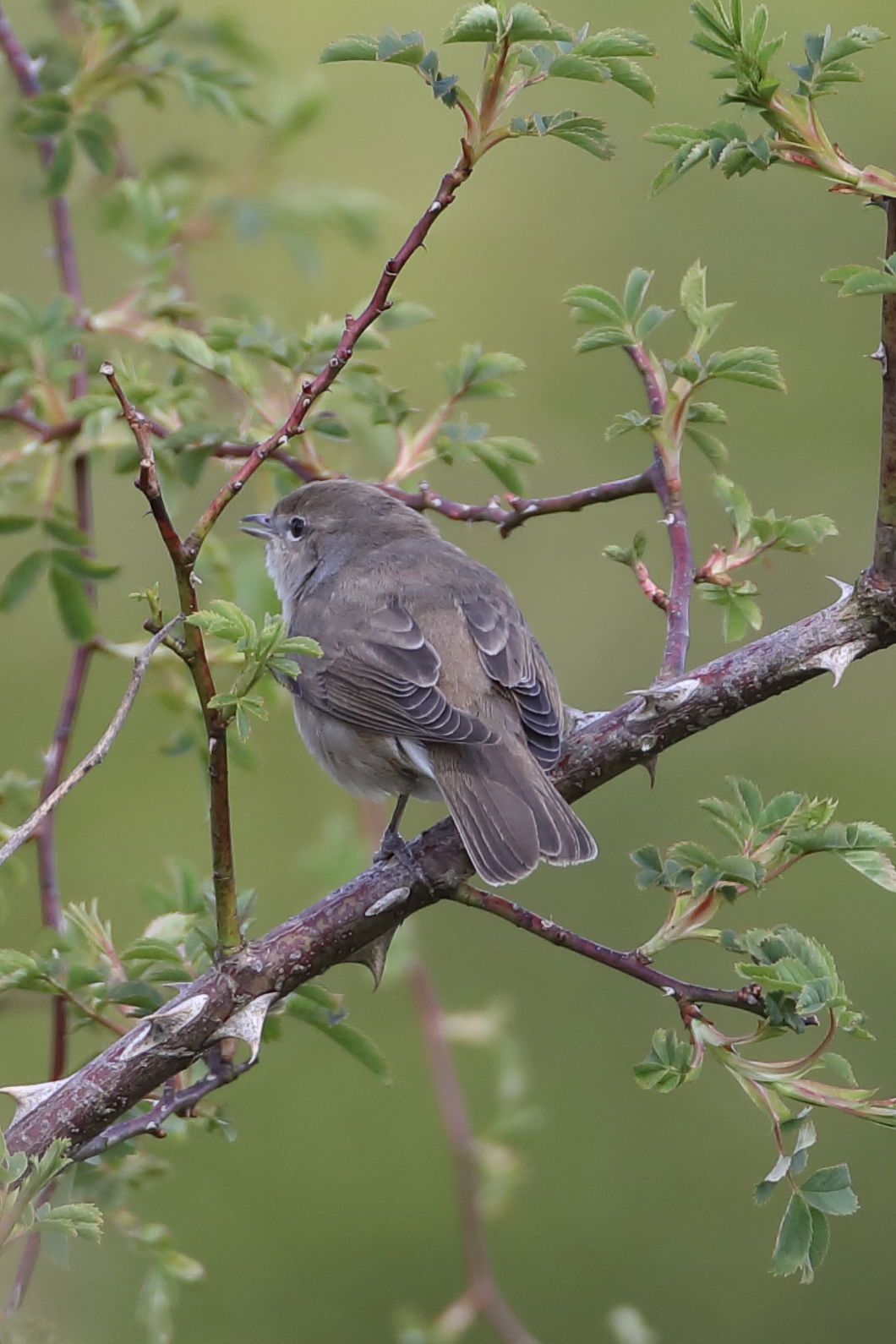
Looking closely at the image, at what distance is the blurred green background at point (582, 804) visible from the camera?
6.02 m

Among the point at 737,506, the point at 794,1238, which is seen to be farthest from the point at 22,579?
the point at 794,1238

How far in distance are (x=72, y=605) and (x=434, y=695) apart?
983mm

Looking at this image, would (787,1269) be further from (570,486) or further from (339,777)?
(570,486)

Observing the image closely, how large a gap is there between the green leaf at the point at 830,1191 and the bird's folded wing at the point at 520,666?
157 cm

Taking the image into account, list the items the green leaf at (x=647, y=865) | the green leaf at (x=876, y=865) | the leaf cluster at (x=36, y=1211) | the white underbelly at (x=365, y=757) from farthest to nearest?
the white underbelly at (x=365, y=757) < the green leaf at (x=647, y=865) < the green leaf at (x=876, y=865) < the leaf cluster at (x=36, y=1211)

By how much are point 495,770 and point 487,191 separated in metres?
5.17

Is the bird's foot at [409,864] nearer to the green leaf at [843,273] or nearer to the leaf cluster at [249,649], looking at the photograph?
the leaf cluster at [249,649]

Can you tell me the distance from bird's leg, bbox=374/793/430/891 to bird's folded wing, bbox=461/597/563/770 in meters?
0.37

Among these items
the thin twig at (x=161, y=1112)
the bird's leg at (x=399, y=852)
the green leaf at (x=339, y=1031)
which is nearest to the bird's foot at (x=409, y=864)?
the bird's leg at (x=399, y=852)

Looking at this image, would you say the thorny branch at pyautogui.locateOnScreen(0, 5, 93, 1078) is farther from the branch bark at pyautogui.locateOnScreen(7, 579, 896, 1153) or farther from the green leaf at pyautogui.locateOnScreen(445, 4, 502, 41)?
the green leaf at pyautogui.locateOnScreen(445, 4, 502, 41)

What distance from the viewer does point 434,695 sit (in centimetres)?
389

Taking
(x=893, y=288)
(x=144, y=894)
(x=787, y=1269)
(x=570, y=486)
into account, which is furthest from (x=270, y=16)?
(x=787, y=1269)

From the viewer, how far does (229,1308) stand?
5.84 m

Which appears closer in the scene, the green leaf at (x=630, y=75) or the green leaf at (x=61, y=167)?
the green leaf at (x=630, y=75)
